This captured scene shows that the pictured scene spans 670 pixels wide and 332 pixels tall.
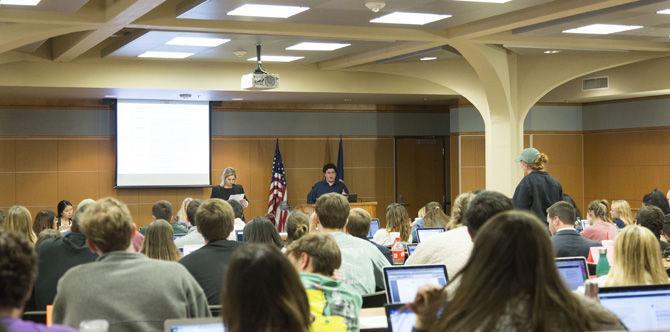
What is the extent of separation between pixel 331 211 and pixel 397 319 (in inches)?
84.6

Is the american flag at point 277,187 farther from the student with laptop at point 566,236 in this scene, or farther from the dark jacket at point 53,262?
the dark jacket at point 53,262

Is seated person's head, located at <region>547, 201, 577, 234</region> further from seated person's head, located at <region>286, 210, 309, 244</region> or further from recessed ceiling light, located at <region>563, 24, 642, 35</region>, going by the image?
recessed ceiling light, located at <region>563, 24, 642, 35</region>

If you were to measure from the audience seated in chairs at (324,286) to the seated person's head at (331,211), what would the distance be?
1.75 m

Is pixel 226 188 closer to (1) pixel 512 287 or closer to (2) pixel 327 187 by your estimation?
(2) pixel 327 187

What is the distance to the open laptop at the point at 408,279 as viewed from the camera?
450 centimetres

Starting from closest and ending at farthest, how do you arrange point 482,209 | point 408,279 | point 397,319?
point 397,319
point 482,209
point 408,279

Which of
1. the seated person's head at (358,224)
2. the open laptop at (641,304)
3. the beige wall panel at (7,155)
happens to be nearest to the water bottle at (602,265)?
the seated person's head at (358,224)

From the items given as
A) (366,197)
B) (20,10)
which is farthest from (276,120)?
(20,10)

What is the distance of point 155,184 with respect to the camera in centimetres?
1509

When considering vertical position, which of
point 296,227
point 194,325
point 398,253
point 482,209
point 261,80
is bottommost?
point 398,253

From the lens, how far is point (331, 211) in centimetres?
547

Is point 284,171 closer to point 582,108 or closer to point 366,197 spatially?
point 366,197

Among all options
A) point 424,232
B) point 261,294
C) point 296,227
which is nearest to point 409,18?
point 424,232

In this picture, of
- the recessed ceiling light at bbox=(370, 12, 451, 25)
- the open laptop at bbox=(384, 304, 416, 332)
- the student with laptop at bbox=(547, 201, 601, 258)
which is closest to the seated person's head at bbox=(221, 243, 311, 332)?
the open laptop at bbox=(384, 304, 416, 332)
